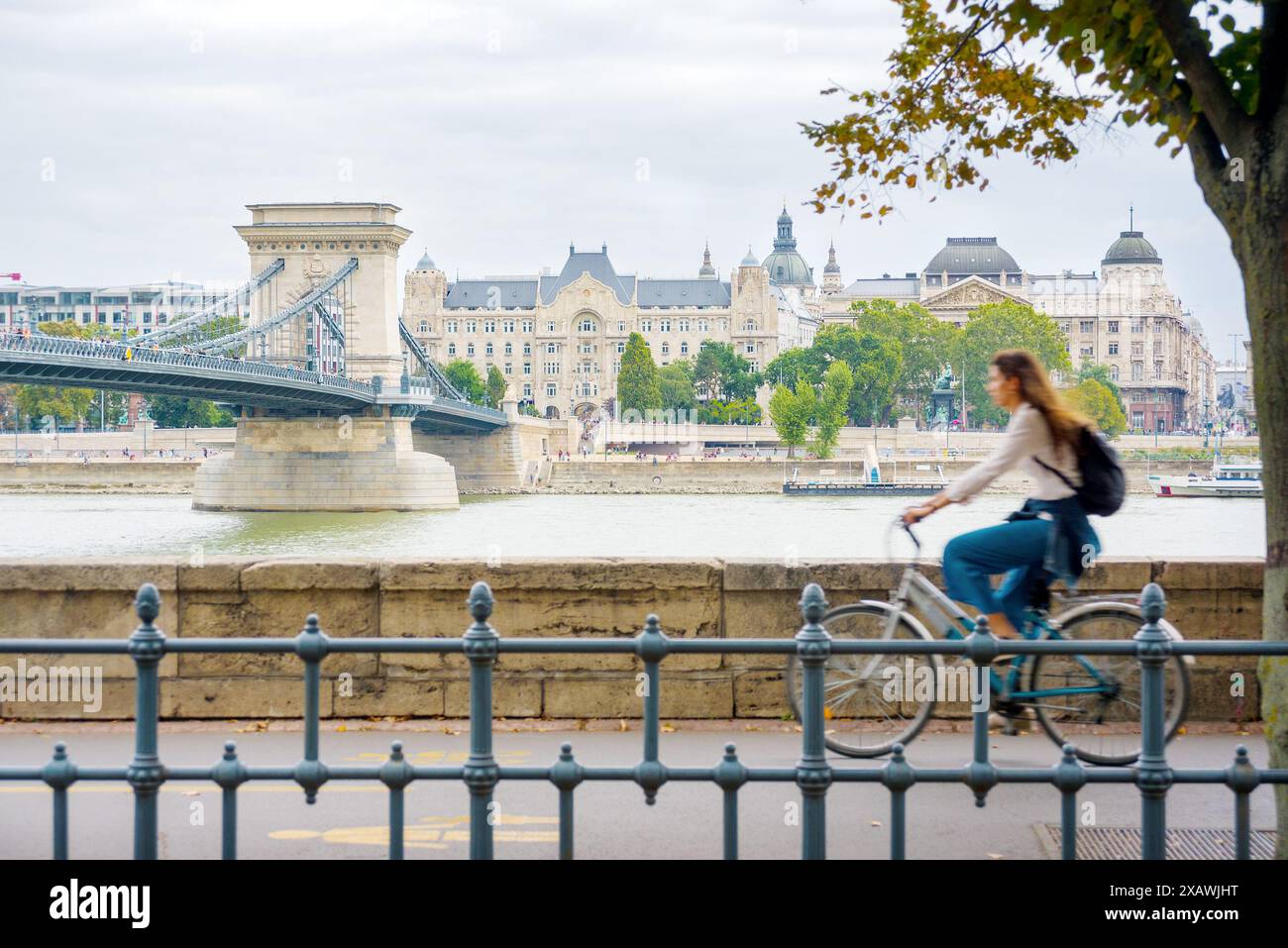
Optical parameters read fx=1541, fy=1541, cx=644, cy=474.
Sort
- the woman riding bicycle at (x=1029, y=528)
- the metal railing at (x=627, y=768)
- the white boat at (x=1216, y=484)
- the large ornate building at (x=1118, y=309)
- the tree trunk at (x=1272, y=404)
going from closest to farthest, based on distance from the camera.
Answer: the metal railing at (x=627, y=768)
the tree trunk at (x=1272, y=404)
the woman riding bicycle at (x=1029, y=528)
the white boat at (x=1216, y=484)
the large ornate building at (x=1118, y=309)

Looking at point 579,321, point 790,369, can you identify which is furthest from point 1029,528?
point 579,321

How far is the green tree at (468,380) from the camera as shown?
368 feet

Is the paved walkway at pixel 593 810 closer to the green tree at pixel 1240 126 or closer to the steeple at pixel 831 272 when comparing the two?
the green tree at pixel 1240 126

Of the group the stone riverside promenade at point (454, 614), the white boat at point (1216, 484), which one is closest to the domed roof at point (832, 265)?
the white boat at point (1216, 484)

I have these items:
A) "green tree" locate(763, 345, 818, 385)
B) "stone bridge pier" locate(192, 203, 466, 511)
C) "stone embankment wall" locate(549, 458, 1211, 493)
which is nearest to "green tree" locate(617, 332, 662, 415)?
"green tree" locate(763, 345, 818, 385)

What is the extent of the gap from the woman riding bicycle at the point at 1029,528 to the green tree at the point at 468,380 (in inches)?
4213

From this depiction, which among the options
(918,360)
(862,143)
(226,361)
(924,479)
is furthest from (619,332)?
(862,143)

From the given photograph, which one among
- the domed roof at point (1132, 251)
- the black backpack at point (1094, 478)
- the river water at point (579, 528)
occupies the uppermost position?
the domed roof at point (1132, 251)

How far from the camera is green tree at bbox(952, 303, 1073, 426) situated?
99.6 m

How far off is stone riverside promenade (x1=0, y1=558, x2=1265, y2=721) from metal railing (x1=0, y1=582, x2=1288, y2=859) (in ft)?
8.83

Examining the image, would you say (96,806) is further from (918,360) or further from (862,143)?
(918,360)

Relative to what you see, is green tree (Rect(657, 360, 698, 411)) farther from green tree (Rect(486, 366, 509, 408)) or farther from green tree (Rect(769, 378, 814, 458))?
green tree (Rect(769, 378, 814, 458))
